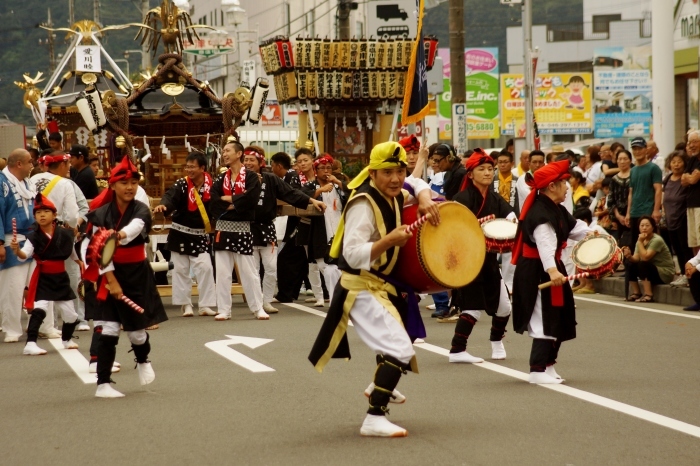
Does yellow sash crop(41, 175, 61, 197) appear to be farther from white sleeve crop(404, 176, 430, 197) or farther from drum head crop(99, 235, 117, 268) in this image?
white sleeve crop(404, 176, 430, 197)

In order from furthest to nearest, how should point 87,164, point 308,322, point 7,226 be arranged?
1. point 87,164
2. point 308,322
3. point 7,226

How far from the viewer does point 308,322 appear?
14062 mm

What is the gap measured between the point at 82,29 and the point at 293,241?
1500 centimetres

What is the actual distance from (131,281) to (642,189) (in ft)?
29.5

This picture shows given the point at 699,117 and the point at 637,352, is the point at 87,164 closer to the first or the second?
the point at 637,352

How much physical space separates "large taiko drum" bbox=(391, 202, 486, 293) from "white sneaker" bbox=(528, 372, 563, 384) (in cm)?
190

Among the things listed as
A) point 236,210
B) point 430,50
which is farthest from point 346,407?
point 430,50

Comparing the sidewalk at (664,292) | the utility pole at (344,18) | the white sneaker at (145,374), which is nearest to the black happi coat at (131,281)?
the white sneaker at (145,374)

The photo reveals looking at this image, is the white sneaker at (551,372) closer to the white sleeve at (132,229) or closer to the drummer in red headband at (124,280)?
the drummer in red headband at (124,280)

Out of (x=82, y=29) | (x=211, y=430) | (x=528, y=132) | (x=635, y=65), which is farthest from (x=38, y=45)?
(x=211, y=430)

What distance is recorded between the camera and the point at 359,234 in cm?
726

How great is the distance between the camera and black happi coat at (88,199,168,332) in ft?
29.8

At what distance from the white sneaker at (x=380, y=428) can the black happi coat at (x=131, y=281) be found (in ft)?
8.18

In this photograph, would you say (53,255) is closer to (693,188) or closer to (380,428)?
(380,428)
